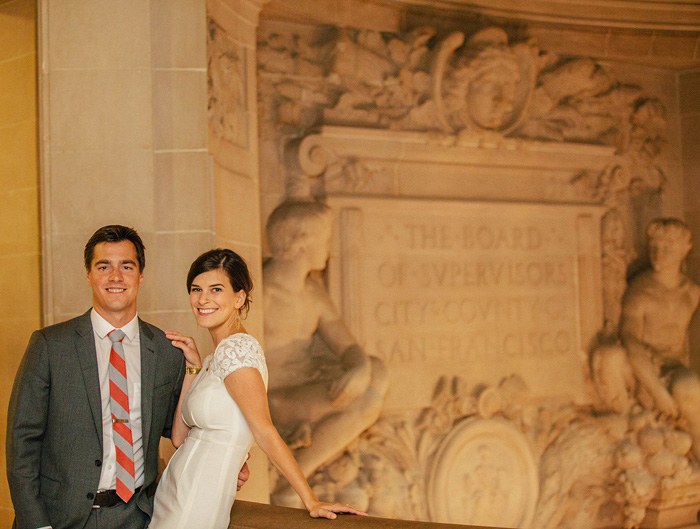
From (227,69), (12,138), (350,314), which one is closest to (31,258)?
(12,138)

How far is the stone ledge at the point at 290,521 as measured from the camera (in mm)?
2531

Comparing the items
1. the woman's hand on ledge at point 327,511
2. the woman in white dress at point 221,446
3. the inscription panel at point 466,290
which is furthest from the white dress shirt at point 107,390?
the inscription panel at point 466,290

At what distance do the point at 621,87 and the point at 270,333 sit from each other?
3673 millimetres

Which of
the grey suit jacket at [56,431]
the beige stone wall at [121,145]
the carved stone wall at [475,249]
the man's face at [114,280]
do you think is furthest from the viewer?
the carved stone wall at [475,249]

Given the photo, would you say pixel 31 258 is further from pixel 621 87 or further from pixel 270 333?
pixel 621 87

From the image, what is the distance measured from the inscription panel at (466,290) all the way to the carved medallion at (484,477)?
0.38m

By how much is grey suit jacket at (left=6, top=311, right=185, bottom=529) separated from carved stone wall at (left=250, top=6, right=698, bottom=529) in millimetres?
3068

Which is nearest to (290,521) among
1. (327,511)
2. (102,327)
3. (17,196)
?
(327,511)

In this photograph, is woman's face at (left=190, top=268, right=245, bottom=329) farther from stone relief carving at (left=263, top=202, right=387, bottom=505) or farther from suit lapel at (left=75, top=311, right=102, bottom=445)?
stone relief carving at (left=263, top=202, right=387, bottom=505)

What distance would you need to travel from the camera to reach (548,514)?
6.38 m

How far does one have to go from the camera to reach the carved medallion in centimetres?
601

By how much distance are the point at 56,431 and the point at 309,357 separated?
10.5 feet

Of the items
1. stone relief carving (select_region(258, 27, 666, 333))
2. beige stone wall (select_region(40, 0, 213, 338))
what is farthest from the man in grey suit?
stone relief carving (select_region(258, 27, 666, 333))

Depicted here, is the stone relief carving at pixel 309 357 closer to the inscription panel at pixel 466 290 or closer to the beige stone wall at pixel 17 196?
the inscription panel at pixel 466 290
